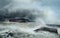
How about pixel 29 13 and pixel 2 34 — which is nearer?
pixel 2 34

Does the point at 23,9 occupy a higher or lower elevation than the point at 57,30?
higher

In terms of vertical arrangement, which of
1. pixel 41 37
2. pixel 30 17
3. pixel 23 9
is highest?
pixel 23 9

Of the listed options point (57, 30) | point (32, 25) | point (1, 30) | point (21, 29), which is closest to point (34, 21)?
point (32, 25)

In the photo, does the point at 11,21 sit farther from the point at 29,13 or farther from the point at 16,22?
the point at 29,13

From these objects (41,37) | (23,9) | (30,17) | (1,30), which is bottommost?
(41,37)

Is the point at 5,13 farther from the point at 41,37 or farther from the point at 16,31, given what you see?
the point at 41,37

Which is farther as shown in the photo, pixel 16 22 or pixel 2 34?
pixel 16 22

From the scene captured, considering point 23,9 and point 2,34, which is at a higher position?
point 23,9

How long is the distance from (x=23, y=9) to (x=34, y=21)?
0.68ft

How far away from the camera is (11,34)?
140 cm

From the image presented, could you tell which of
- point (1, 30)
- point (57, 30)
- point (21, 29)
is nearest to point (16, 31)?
point (21, 29)

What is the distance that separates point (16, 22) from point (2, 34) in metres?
0.23

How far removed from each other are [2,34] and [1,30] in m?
0.07

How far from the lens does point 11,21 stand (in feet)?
4.94
